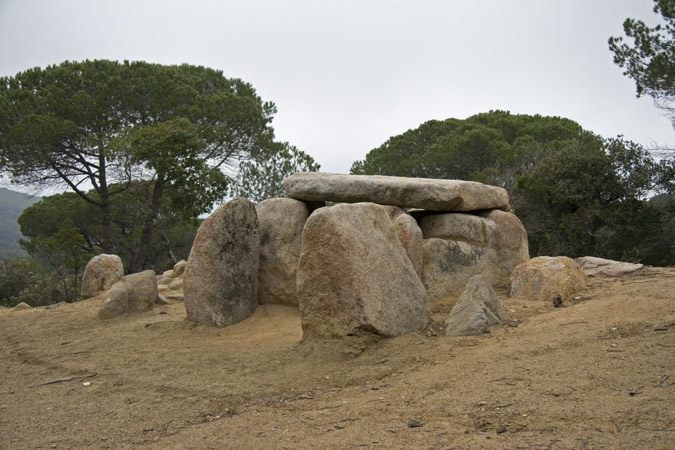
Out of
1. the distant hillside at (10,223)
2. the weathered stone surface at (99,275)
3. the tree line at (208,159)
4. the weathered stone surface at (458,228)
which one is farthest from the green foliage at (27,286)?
the distant hillside at (10,223)

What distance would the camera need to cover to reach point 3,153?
1923 centimetres

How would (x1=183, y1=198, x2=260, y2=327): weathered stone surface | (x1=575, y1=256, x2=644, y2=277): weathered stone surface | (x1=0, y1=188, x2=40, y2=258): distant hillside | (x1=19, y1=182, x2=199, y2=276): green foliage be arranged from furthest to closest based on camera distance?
(x1=0, y1=188, x2=40, y2=258): distant hillside, (x1=19, y1=182, x2=199, y2=276): green foliage, (x1=575, y1=256, x2=644, y2=277): weathered stone surface, (x1=183, y1=198, x2=260, y2=327): weathered stone surface

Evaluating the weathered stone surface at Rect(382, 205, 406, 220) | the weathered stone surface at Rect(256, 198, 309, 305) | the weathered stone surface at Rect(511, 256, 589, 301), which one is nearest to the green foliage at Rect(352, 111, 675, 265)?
the weathered stone surface at Rect(511, 256, 589, 301)

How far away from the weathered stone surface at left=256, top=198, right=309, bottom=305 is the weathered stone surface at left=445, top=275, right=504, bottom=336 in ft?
9.39

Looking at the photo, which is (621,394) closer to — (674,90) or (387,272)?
(387,272)

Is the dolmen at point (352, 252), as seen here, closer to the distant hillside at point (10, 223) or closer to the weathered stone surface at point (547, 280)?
the weathered stone surface at point (547, 280)

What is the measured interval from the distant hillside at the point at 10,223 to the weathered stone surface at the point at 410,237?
4081cm

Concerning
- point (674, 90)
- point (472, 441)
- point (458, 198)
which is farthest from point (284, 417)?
point (674, 90)

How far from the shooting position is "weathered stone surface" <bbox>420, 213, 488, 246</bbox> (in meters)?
8.91

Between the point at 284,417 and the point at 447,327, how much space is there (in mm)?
2573

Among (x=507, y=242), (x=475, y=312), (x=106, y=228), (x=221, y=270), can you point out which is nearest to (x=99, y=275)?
(x=221, y=270)

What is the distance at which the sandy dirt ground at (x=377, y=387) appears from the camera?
3273 mm

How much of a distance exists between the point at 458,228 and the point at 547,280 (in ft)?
6.18

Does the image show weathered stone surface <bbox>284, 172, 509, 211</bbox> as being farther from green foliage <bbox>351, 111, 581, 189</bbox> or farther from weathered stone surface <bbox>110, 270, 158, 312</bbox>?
green foliage <bbox>351, 111, 581, 189</bbox>
